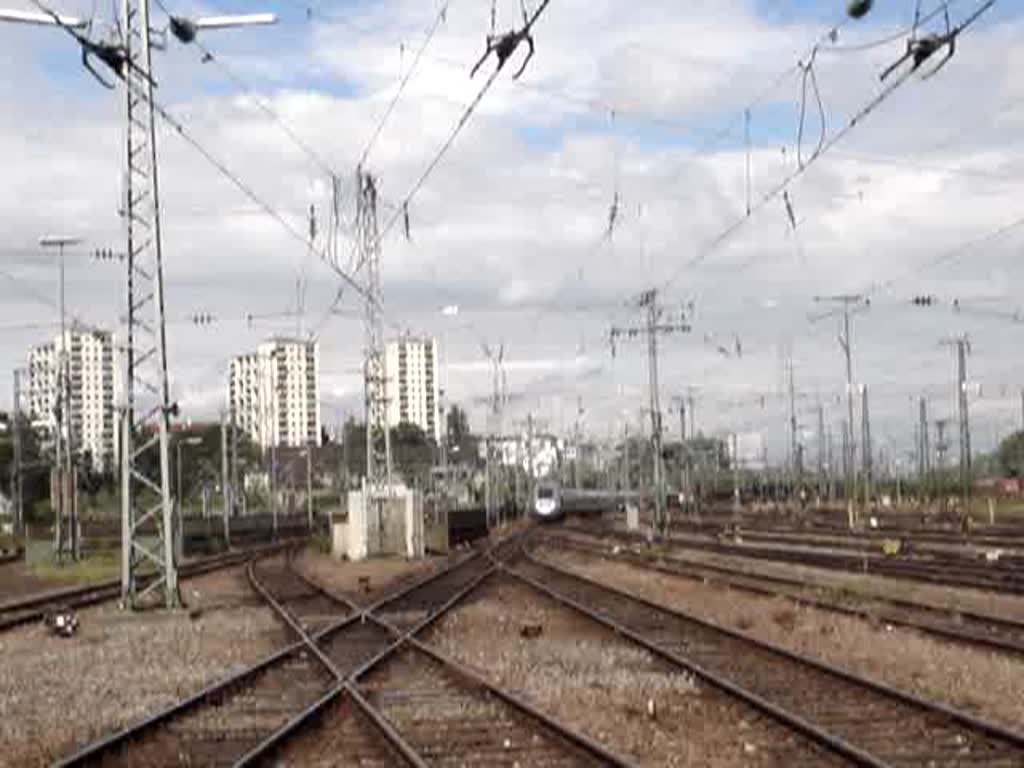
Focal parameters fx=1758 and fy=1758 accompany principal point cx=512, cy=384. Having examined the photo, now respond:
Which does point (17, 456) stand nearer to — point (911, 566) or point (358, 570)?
point (358, 570)

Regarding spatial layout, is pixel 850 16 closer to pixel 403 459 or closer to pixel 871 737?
pixel 871 737

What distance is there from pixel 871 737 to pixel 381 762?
12.8 feet

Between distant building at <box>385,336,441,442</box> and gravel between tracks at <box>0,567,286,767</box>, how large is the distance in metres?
121

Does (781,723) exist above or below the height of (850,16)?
below

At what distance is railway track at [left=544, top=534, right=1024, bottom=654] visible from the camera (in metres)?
22.3

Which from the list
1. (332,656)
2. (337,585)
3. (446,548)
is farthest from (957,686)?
(446,548)

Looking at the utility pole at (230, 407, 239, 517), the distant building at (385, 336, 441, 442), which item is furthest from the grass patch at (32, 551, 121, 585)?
the distant building at (385, 336, 441, 442)

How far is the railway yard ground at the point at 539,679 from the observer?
14.1 metres

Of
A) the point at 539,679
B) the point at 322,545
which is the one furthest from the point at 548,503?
the point at 539,679

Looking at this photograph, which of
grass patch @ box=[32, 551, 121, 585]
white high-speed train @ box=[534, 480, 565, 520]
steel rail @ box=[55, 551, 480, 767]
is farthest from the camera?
white high-speed train @ box=[534, 480, 565, 520]

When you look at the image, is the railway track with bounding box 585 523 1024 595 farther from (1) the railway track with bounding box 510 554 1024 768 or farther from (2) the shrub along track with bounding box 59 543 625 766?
(2) the shrub along track with bounding box 59 543 625 766

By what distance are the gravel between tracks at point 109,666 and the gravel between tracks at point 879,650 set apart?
7225 mm

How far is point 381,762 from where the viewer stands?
13.6 meters

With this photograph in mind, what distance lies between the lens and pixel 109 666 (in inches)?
870
